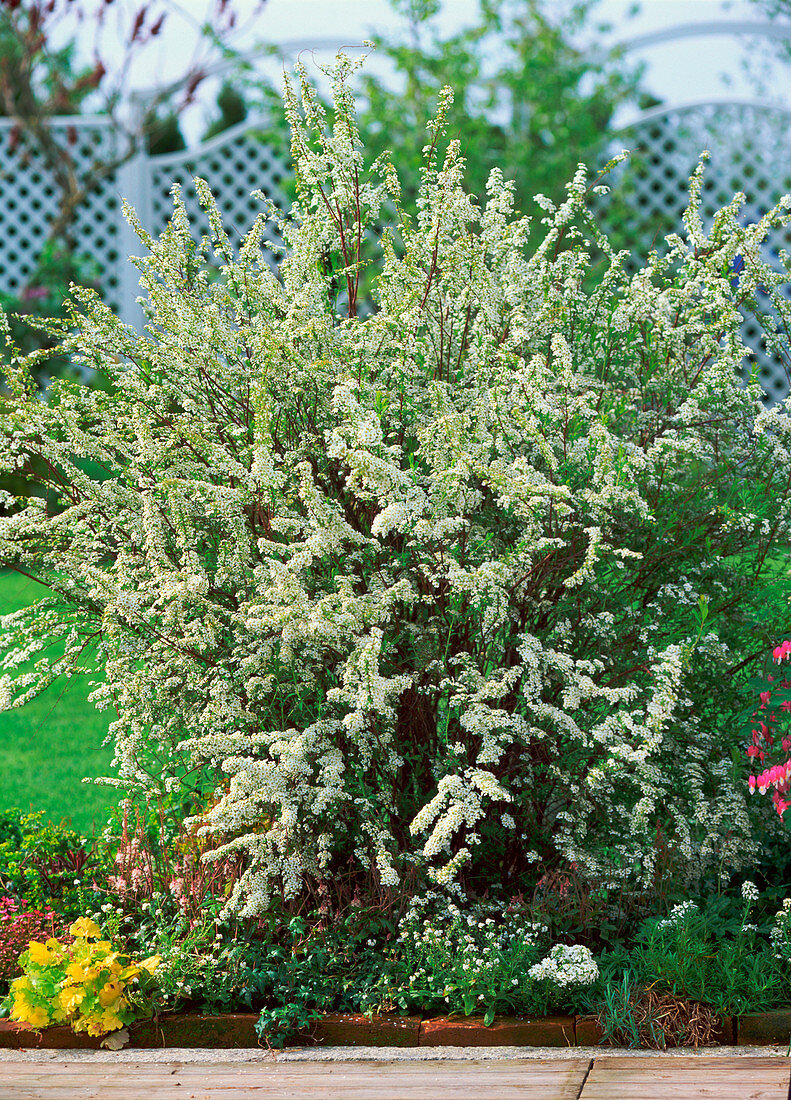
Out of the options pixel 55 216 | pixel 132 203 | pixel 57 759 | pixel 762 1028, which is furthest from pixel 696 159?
pixel 762 1028

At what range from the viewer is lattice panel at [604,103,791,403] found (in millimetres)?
9328

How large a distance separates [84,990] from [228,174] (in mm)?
8766

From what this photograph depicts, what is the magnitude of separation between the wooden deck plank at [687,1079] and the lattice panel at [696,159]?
7747 millimetres

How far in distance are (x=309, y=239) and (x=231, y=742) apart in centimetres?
143

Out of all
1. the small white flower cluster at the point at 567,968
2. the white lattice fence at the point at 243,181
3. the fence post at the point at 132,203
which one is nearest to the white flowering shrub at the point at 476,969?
the small white flower cluster at the point at 567,968

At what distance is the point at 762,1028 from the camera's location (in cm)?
249

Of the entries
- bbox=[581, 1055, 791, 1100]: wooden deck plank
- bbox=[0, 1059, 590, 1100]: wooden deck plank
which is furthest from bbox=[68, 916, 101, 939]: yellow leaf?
bbox=[581, 1055, 791, 1100]: wooden deck plank

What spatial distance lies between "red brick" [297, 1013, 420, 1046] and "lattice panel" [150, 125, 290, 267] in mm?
8136

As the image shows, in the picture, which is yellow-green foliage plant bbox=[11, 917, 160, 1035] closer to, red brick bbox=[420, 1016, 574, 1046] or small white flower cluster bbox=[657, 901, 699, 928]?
red brick bbox=[420, 1016, 574, 1046]

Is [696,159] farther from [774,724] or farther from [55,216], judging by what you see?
[774,724]

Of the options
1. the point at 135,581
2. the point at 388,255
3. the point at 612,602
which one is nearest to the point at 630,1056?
the point at 612,602

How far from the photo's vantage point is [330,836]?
2.76m

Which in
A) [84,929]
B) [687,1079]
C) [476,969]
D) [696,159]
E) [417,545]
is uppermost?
[696,159]

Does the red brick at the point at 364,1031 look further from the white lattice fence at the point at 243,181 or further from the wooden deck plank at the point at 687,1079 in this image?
the white lattice fence at the point at 243,181
